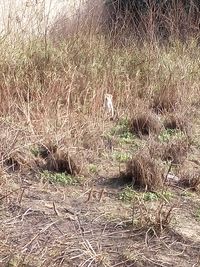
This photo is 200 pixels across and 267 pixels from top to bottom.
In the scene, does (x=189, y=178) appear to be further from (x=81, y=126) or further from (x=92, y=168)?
(x=81, y=126)

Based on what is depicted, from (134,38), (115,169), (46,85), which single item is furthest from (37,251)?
(134,38)

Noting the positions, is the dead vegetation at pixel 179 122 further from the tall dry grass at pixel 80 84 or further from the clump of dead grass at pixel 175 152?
the clump of dead grass at pixel 175 152

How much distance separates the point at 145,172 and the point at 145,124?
4.34ft

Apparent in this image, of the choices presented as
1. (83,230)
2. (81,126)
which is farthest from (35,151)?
(83,230)

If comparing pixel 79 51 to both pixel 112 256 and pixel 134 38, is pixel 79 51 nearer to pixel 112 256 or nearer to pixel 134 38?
pixel 134 38

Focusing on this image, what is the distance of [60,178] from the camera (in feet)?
11.8

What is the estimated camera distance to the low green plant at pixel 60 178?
356 cm

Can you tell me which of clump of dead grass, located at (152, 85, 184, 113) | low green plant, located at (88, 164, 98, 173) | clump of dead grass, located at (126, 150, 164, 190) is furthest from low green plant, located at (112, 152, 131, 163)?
clump of dead grass, located at (152, 85, 184, 113)

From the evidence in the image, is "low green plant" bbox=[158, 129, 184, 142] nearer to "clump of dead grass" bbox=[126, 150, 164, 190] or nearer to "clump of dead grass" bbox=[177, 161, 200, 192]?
"clump of dead grass" bbox=[177, 161, 200, 192]

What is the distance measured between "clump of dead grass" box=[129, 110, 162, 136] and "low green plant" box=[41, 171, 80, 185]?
126 centimetres

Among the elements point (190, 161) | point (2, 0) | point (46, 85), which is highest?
point (2, 0)

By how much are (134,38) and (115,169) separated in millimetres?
3084

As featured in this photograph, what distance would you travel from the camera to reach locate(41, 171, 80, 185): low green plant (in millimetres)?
3559

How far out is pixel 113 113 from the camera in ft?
16.7
